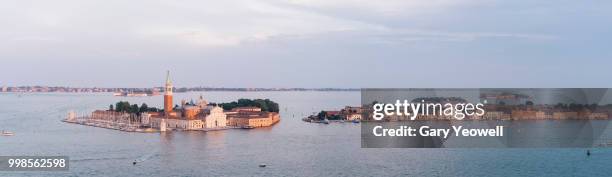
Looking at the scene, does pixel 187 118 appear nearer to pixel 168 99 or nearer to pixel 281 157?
pixel 168 99

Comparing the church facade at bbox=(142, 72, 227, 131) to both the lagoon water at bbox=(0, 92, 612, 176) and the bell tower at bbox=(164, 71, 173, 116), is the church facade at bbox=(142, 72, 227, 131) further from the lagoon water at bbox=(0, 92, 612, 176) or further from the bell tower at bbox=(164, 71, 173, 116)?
the lagoon water at bbox=(0, 92, 612, 176)

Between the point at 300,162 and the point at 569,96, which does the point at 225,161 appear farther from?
the point at 569,96

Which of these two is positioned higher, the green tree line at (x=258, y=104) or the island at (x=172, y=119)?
the green tree line at (x=258, y=104)

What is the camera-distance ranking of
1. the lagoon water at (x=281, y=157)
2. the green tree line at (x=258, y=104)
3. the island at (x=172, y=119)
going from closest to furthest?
1. the lagoon water at (x=281, y=157)
2. the island at (x=172, y=119)
3. the green tree line at (x=258, y=104)

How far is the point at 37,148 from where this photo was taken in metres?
11.7

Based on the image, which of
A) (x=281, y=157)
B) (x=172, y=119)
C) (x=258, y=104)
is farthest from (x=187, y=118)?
(x=281, y=157)

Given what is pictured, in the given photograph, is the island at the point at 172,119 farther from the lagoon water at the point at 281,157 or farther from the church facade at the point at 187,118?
the lagoon water at the point at 281,157

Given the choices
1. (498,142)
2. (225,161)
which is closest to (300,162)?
(225,161)

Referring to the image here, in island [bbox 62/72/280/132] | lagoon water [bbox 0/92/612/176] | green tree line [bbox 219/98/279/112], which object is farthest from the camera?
green tree line [bbox 219/98/279/112]

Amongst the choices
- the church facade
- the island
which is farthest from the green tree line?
the church facade

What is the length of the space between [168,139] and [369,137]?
3.74 meters

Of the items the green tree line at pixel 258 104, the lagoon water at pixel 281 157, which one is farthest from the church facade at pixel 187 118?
the green tree line at pixel 258 104

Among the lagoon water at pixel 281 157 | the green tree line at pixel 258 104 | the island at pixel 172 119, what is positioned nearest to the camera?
the lagoon water at pixel 281 157

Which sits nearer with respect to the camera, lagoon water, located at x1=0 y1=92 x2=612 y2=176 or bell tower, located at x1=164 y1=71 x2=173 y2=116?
lagoon water, located at x1=0 y1=92 x2=612 y2=176
